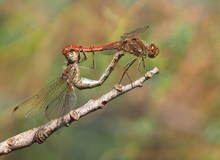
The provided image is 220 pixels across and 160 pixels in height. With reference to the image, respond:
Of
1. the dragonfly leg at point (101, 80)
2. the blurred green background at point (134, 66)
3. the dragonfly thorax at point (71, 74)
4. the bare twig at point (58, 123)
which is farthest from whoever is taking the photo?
the blurred green background at point (134, 66)

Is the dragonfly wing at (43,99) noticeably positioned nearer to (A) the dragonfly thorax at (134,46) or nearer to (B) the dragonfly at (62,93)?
(B) the dragonfly at (62,93)

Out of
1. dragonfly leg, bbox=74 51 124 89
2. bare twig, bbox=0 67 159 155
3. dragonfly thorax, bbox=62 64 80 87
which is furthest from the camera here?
dragonfly thorax, bbox=62 64 80 87

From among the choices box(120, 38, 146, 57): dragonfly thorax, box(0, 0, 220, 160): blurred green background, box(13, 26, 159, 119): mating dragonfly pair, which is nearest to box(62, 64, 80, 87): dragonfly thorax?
box(13, 26, 159, 119): mating dragonfly pair

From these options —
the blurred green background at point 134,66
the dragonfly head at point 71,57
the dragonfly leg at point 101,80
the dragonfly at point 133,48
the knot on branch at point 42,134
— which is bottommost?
the knot on branch at point 42,134

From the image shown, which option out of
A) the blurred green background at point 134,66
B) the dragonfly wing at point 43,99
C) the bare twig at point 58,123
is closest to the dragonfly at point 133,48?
the dragonfly wing at point 43,99

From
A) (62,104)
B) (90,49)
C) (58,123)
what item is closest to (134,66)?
(90,49)

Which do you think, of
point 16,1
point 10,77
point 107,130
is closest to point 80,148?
point 107,130

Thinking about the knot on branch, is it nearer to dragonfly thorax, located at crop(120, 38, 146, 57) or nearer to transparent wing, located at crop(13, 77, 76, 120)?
transparent wing, located at crop(13, 77, 76, 120)

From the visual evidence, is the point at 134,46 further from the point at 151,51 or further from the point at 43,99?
the point at 43,99
